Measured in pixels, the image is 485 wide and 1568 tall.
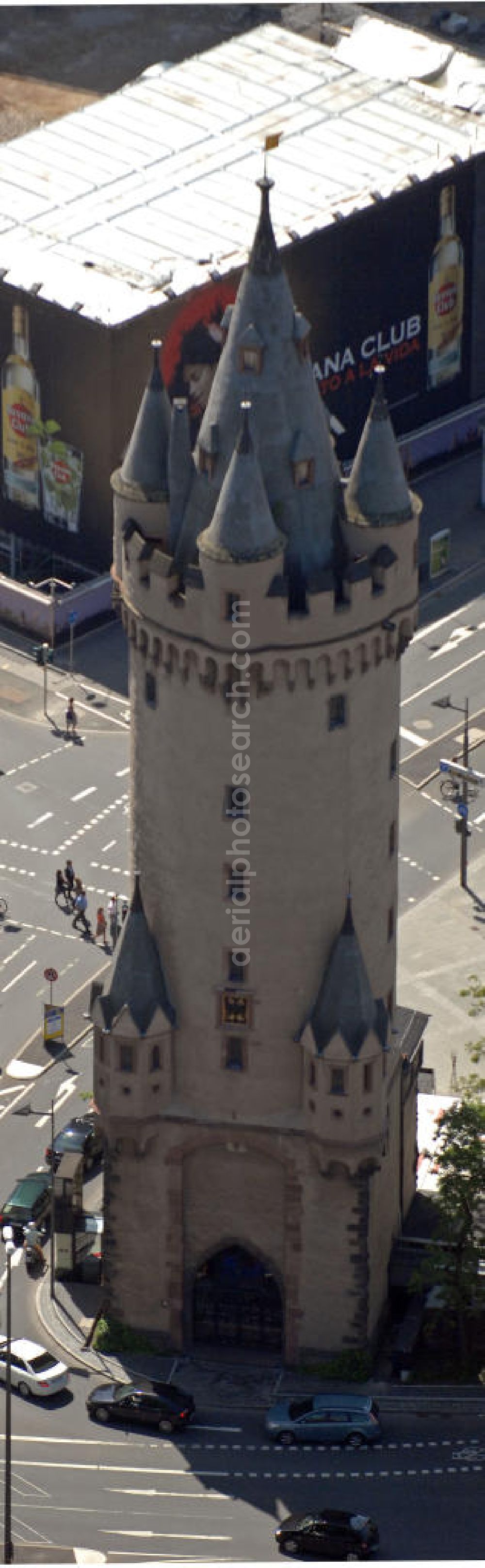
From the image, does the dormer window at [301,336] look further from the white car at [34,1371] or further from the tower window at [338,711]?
the white car at [34,1371]

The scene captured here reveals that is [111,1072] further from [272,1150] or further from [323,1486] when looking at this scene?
[323,1486]

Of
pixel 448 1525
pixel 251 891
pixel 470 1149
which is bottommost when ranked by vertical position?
pixel 448 1525

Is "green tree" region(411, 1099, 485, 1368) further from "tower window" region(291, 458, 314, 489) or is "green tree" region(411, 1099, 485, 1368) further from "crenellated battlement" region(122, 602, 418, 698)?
"tower window" region(291, 458, 314, 489)

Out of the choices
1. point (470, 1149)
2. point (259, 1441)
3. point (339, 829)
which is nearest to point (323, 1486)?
point (259, 1441)

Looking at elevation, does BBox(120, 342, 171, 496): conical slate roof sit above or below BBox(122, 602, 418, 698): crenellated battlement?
above

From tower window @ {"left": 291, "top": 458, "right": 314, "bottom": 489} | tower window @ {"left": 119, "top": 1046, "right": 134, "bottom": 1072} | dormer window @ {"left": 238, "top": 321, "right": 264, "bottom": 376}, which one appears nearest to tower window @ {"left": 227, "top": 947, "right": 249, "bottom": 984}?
tower window @ {"left": 119, "top": 1046, "right": 134, "bottom": 1072}

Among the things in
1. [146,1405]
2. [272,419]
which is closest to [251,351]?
[272,419]

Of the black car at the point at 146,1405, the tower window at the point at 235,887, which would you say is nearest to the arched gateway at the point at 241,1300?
the black car at the point at 146,1405
